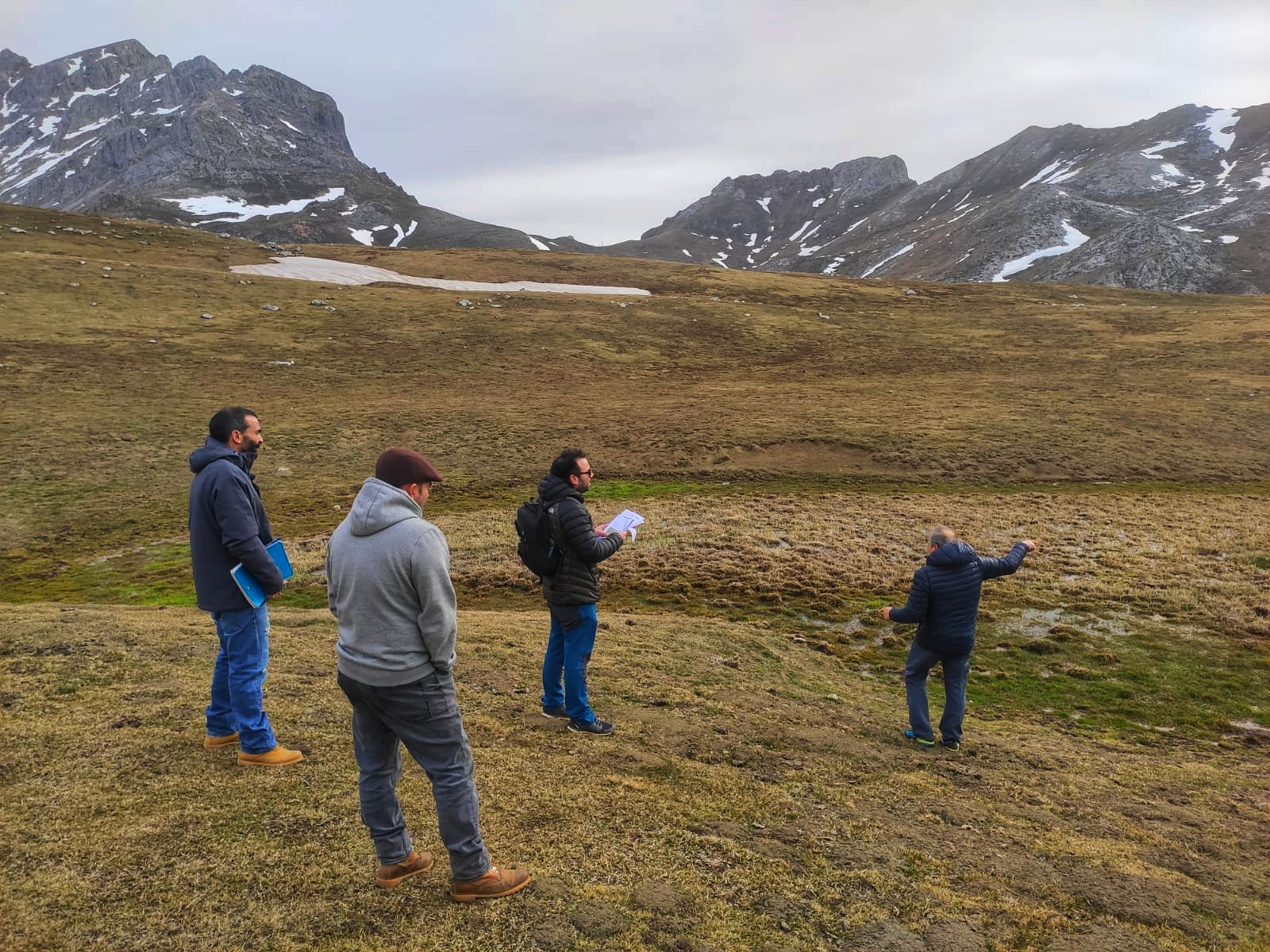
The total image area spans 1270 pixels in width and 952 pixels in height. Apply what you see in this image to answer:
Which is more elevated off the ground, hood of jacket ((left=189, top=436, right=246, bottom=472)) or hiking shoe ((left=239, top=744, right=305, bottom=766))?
hood of jacket ((left=189, top=436, right=246, bottom=472))

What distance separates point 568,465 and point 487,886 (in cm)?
485

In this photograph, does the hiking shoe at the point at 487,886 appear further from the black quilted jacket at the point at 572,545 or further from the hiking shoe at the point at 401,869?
the black quilted jacket at the point at 572,545

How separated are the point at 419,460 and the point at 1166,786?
11.2m

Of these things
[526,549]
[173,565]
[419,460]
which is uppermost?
[419,460]

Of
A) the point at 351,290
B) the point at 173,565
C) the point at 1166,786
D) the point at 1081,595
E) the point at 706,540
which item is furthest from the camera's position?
the point at 351,290

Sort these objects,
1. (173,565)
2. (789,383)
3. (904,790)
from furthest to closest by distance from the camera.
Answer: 1. (789,383)
2. (173,565)
3. (904,790)

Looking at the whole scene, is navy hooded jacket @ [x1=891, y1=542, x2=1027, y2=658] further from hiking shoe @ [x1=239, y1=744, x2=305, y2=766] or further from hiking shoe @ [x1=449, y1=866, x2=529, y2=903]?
hiking shoe @ [x1=239, y1=744, x2=305, y2=766]

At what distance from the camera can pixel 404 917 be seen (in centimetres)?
575

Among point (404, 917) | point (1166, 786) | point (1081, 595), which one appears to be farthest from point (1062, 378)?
point (404, 917)

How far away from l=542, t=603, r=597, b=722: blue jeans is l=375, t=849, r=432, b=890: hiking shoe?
3.63 m

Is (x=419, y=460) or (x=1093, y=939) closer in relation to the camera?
(x=419, y=460)

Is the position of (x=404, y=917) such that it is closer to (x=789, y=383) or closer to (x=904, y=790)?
(x=904, y=790)

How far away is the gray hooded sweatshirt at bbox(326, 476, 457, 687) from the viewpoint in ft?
18.2

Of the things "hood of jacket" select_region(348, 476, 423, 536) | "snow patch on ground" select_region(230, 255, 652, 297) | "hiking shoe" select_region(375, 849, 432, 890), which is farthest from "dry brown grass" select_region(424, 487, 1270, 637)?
"snow patch on ground" select_region(230, 255, 652, 297)
